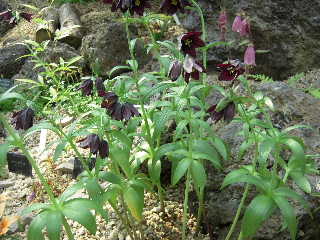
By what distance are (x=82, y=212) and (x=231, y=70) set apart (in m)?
0.78

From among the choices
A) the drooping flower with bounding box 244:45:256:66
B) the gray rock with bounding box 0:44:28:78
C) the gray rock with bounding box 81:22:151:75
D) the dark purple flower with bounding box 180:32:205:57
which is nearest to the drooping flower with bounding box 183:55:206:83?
the dark purple flower with bounding box 180:32:205:57

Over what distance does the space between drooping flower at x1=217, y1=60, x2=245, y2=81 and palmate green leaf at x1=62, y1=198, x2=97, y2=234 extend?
0.71 metres

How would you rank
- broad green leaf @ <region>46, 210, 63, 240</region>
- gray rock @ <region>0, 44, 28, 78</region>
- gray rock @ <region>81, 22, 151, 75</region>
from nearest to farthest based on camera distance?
1. broad green leaf @ <region>46, 210, 63, 240</region>
2. gray rock @ <region>81, 22, 151, 75</region>
3. gray rock @ <region>0, 44, 28, 78</region>

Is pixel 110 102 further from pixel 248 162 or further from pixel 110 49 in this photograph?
pixel 110 49

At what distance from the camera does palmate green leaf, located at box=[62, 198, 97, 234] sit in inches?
57.4

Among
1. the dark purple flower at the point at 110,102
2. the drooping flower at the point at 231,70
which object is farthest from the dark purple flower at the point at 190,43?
the dark purple flower at the point at 110,102

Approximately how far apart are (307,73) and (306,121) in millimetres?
1593

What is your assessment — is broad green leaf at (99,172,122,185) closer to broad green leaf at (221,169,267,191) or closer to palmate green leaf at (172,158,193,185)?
palmate green leaf at (172,158,193,185)

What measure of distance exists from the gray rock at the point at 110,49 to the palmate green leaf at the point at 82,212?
2.33 m

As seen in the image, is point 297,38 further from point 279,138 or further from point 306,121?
point 279,138

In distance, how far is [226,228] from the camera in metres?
2.12

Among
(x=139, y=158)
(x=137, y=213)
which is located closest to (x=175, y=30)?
(x=139, y=158)

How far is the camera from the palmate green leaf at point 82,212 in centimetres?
146

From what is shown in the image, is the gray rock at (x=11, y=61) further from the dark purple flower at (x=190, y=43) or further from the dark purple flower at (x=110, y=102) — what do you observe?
the dark purple flower at (x=190, y=43)
